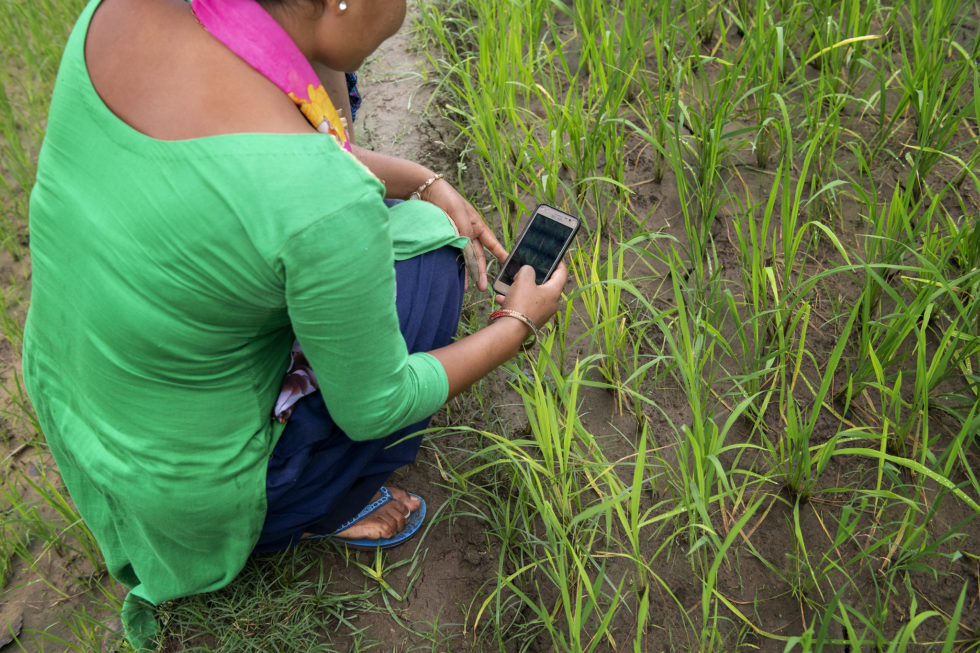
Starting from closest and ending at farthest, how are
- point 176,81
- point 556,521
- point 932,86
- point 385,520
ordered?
point 176,81
point 556,521
point 385,520
point 932,86

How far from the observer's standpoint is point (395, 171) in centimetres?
175

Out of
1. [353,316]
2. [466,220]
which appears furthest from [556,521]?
[466,220]

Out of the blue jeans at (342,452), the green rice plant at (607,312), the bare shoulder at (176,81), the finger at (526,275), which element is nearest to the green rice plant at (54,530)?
the blue jeans at (342,452)

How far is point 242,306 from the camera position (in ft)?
3.57

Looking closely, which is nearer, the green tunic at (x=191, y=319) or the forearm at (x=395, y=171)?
the green tunic at (x=191, y=319)

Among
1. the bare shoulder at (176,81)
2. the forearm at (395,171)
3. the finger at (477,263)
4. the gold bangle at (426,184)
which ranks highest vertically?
the bare shoulder at (176,81)

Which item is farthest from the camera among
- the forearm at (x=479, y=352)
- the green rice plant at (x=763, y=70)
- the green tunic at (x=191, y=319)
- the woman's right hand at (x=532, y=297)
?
the green rice plant at (x=763, y=70)

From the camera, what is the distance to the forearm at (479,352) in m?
1.36

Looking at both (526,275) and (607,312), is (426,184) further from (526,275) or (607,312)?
(607,312)

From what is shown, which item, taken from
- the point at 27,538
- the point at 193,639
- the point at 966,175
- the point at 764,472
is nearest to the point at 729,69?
the point at 966,175

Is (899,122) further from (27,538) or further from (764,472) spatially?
(27,538)

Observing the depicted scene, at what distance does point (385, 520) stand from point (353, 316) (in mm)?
657

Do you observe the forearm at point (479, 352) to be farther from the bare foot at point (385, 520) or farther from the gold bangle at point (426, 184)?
the gold bangle at point (426, 184)

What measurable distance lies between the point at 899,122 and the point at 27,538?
2358mm
